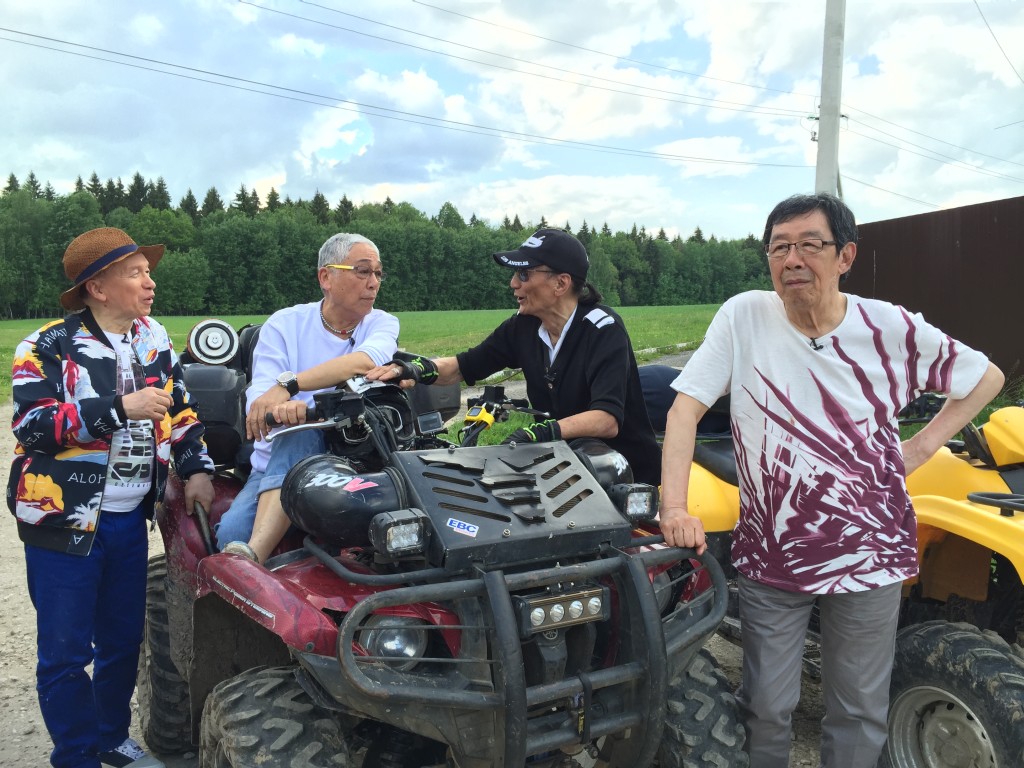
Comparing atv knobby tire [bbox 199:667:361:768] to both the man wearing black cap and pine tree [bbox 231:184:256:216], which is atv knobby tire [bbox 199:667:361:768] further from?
pine tree [bbox 231:184:256:216]

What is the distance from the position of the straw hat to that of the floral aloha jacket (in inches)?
4.8

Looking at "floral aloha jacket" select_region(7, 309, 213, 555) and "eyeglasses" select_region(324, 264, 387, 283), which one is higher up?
"eyeglasses" select_region(324, 264, 387, 283)

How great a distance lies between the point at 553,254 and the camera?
3387 mm

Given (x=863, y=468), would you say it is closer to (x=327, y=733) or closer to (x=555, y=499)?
(x=555, y=499)

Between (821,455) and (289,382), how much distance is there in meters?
1.84

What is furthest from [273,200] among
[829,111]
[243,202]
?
[829,111]

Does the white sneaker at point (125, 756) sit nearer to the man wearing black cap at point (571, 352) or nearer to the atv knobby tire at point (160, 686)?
the atv knobby tire at point (160, 686)

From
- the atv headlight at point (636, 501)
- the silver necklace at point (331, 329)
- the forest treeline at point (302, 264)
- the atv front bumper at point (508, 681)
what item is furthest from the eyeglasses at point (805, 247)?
the forest treeline at point (302, 264)

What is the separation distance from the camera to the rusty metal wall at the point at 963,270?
9.38 metres

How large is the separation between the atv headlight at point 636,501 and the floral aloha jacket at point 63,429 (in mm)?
1739

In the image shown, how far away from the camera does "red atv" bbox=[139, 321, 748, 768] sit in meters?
2.15

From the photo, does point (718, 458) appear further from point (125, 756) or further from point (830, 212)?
point (125, 756)

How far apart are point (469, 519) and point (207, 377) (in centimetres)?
225

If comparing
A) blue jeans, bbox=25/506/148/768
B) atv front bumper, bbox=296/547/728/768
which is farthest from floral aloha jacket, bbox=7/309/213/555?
atv front bumper, bbox=296/547/728/768
